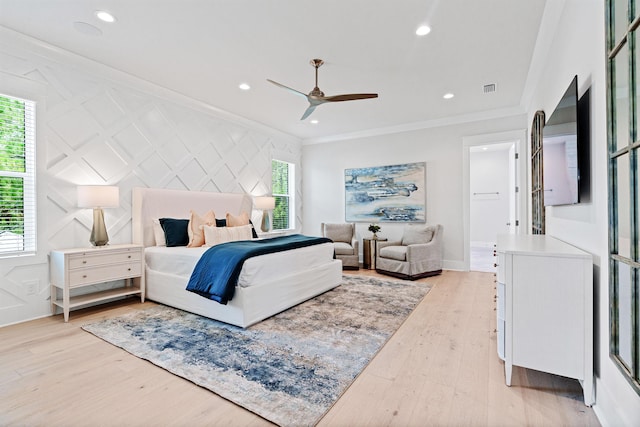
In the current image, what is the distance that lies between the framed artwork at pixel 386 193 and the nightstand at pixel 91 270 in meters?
4.03

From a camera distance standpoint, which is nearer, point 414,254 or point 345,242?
point 414,254

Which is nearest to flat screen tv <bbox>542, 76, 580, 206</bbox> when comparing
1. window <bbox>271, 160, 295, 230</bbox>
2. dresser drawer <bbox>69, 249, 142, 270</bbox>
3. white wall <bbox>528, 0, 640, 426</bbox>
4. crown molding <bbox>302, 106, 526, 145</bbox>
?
white wall <bbox>528, 0, 640, 426</bbox>

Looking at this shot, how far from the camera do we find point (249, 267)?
283 centimetres

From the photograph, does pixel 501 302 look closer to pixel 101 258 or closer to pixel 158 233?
pixel 101 258

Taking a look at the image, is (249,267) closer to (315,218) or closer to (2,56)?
(2,56)

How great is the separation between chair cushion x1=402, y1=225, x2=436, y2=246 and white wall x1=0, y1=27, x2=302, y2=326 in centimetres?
328

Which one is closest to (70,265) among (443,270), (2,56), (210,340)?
(210,340)

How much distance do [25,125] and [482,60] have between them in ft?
15.8

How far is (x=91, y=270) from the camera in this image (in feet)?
10.3

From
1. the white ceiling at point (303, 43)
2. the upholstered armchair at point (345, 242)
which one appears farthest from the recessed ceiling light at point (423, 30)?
the upholstered armchair at point (345, 242)

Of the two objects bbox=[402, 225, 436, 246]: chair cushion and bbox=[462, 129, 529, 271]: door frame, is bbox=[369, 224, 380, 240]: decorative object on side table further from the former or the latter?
bbox=[462, 129, 529, 271]: door frame

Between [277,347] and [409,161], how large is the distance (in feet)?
14.7

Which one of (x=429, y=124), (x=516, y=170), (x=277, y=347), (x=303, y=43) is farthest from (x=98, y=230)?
(x=516, y=170)

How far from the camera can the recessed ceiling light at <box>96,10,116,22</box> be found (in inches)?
101
